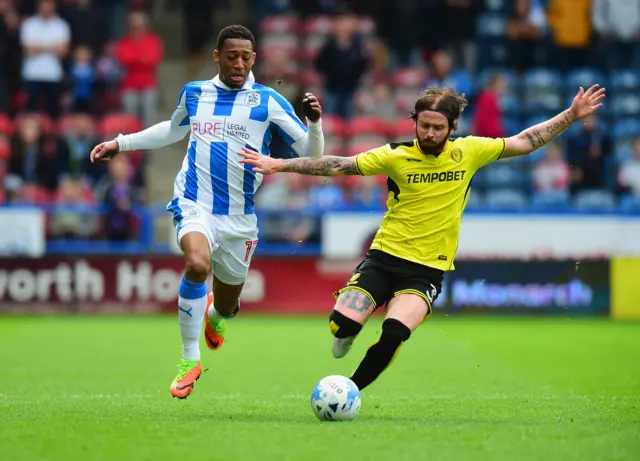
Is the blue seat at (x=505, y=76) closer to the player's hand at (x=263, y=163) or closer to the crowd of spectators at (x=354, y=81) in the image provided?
the crowd of spectators at (x=354, y=81)

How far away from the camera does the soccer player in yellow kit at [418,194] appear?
7969 millimetres

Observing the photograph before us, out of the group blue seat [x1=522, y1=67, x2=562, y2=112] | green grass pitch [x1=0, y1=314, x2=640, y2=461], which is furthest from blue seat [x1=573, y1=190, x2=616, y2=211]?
green grass pitch [x1=0, y1=314, x2=640, y2=461]

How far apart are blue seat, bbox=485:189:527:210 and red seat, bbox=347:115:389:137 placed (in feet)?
7.13

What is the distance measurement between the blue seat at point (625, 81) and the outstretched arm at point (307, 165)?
14.5m

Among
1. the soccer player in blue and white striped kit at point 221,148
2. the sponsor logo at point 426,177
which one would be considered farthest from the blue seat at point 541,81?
the sponsor logo at point 426,177

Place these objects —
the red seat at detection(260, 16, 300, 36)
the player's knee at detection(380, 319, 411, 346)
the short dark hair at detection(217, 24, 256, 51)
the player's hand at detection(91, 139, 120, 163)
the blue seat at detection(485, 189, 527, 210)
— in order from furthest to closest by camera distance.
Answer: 1. the red seat at detection(260, 16, 300, 36)
2. the blue seat at detection(485, 189, 527, 210)
3. the player's hand at detection(91, 139, 120, 163)
4. the short dark hair at detection(217, 24, 256, 51)
5. the player's knee at detection(380, 319, 411, 346)

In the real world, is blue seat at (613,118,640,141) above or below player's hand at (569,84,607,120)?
below

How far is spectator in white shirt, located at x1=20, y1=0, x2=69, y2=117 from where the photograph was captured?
2019cm

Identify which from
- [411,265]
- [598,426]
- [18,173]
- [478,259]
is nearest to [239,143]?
[411,265]

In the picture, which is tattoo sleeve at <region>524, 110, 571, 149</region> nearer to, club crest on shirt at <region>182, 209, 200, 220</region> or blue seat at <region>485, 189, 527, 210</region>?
club crest on shirt at <region>182, 209, 200, 220</region>

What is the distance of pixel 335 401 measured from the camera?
24.2ft

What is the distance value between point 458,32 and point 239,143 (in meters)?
13.8

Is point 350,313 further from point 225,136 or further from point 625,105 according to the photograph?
point 625,105

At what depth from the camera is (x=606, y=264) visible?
59.6 ft
